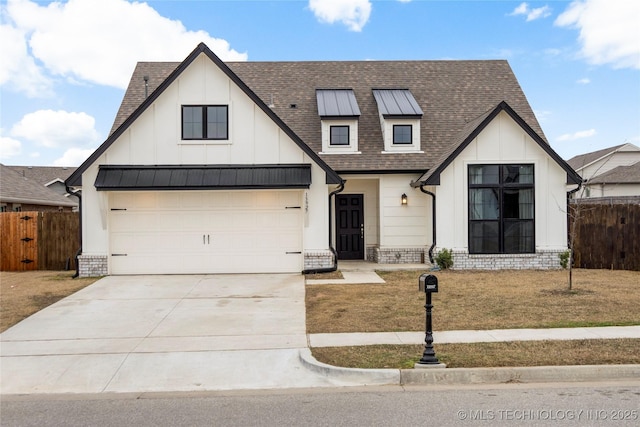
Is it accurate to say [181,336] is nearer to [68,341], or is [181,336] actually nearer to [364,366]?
[68,341]

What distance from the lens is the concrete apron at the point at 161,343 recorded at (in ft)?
20.9

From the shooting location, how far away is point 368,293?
11.8 metres

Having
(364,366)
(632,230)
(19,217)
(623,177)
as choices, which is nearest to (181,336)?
(364,366)

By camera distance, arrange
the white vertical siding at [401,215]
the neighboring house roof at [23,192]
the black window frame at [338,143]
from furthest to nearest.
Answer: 1. the neighboring house roof at [23,192]
2. the black window frame at [338,143]
3. the white vertical siding at [401,215]

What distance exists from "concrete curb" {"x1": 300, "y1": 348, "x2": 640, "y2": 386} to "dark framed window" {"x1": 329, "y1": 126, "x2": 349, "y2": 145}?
40.9 ft

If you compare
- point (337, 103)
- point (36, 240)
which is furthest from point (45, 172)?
point (337, 103)

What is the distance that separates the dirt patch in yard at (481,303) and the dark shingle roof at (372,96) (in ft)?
16.8

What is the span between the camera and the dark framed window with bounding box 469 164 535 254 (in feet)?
51.5

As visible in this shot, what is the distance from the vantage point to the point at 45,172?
42.8 metres

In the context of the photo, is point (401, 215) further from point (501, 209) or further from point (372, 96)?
point (372, 96)

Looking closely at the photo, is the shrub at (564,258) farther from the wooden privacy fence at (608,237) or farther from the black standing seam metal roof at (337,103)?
the black standing seam metal roof at (337,103)

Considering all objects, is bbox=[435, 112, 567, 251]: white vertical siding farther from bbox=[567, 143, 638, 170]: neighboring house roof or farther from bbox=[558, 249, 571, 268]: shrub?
bbox=[567, 143, 638, 170]: neighboring house roof

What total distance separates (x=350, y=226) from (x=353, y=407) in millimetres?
13139

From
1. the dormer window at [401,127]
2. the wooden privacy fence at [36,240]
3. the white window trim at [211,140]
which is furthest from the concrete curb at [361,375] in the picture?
the wooden privacy fence at [36,240]
